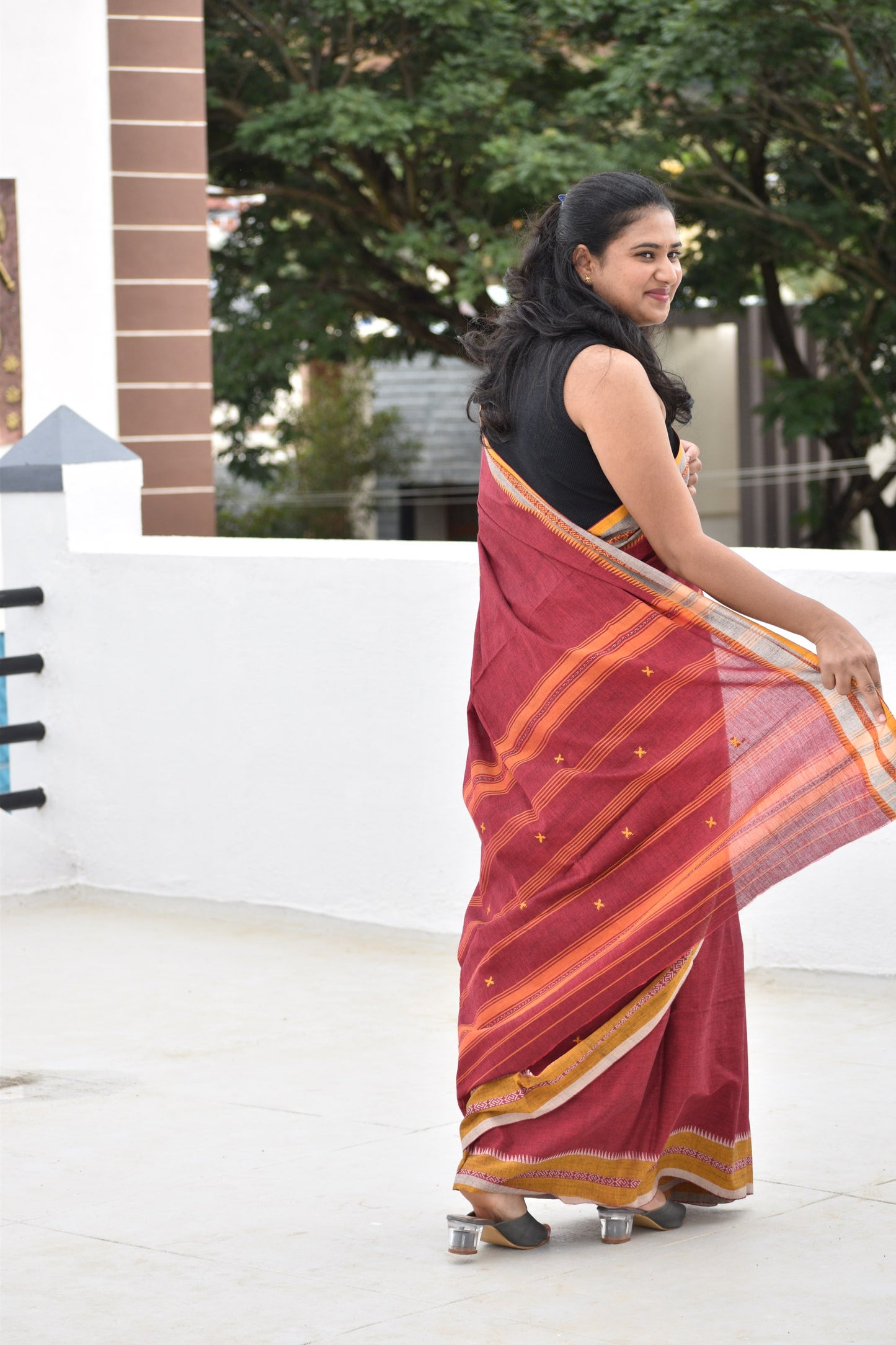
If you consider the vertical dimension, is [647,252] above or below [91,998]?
above

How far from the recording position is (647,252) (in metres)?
3.28

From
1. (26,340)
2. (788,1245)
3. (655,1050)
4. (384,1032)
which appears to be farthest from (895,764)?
(26,340)

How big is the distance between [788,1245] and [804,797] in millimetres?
750

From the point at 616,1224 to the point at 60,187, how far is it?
680cm

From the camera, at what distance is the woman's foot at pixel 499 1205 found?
3.31 metres

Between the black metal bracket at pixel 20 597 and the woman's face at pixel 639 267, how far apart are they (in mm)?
3690

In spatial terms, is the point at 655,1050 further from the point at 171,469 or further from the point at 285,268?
the point at 285,268

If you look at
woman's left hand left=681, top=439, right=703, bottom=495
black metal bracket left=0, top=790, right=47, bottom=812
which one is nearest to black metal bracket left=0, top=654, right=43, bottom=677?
black metal bracket left=0, top=790, right=47, bottom=812

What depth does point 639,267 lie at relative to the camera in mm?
3275

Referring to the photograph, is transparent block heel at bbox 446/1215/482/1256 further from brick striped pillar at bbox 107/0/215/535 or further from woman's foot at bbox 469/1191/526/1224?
brick striped pillar at bbox 107/0/215/535

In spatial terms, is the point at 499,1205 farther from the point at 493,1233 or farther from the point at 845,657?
the point at 845,657

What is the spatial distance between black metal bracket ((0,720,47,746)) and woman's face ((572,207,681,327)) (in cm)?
384

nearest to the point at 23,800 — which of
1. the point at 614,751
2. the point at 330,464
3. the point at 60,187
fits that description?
the point at 60,187

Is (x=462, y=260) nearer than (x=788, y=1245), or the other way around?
(x=788, y=1245)
